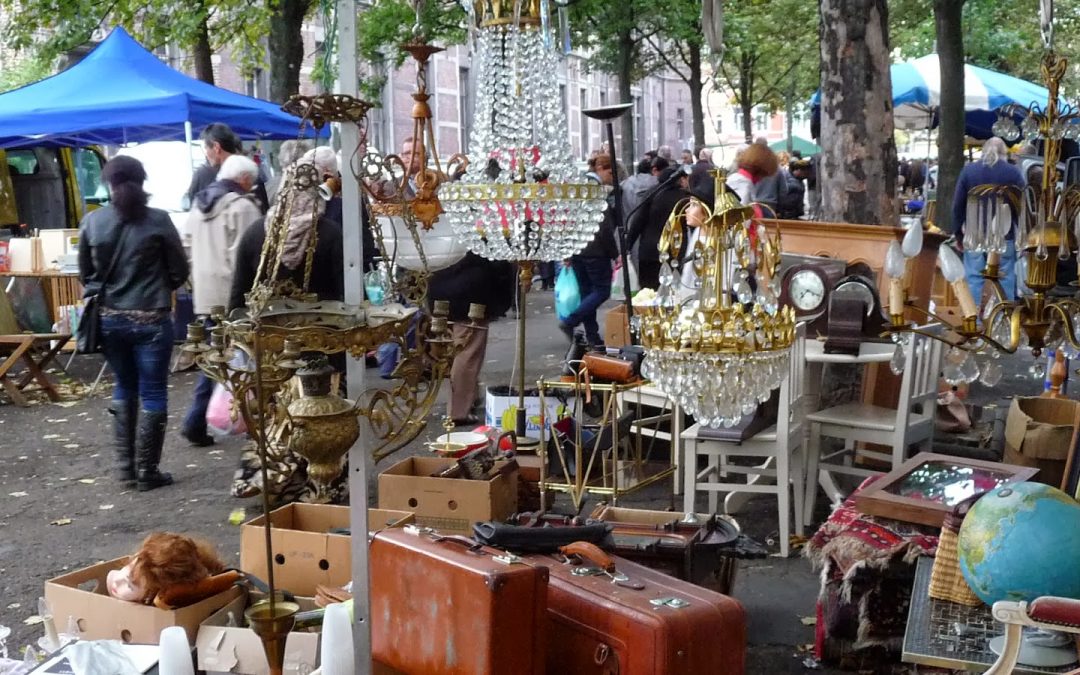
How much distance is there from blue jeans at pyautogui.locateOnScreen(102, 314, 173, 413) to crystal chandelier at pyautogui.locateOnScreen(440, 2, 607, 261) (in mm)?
2320

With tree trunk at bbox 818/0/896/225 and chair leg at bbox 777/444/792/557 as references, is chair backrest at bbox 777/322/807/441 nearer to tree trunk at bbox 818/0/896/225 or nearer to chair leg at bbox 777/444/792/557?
chair leg at bbox 777/444/792/557

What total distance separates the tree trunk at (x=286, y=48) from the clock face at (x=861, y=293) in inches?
448

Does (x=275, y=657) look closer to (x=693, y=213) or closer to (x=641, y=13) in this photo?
(x=693, y=213)

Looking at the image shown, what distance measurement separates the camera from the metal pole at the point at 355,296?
2.40m

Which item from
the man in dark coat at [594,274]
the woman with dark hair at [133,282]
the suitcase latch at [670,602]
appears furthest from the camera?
the man in dark coat at [594,274]

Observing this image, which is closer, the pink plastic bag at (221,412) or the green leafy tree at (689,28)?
the pink plastic bag at (221,412)

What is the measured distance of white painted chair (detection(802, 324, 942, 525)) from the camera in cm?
518

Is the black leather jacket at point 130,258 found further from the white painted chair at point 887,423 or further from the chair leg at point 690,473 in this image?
the white painted chair at point 887,423

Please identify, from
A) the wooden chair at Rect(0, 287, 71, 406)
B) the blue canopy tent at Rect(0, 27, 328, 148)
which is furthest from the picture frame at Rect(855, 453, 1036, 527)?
the blue canopy tent at Rect(0, 27, 328, 148)

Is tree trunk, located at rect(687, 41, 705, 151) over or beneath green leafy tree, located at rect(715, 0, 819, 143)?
beneath

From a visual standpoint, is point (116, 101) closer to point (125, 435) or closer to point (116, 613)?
point (125, 435)

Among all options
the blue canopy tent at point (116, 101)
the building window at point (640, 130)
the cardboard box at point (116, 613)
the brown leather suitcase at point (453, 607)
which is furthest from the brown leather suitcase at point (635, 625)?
the building window at point (640, 130)

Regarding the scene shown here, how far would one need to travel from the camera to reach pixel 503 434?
582 cm

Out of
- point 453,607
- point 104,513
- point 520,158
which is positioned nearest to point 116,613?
point 453,607
